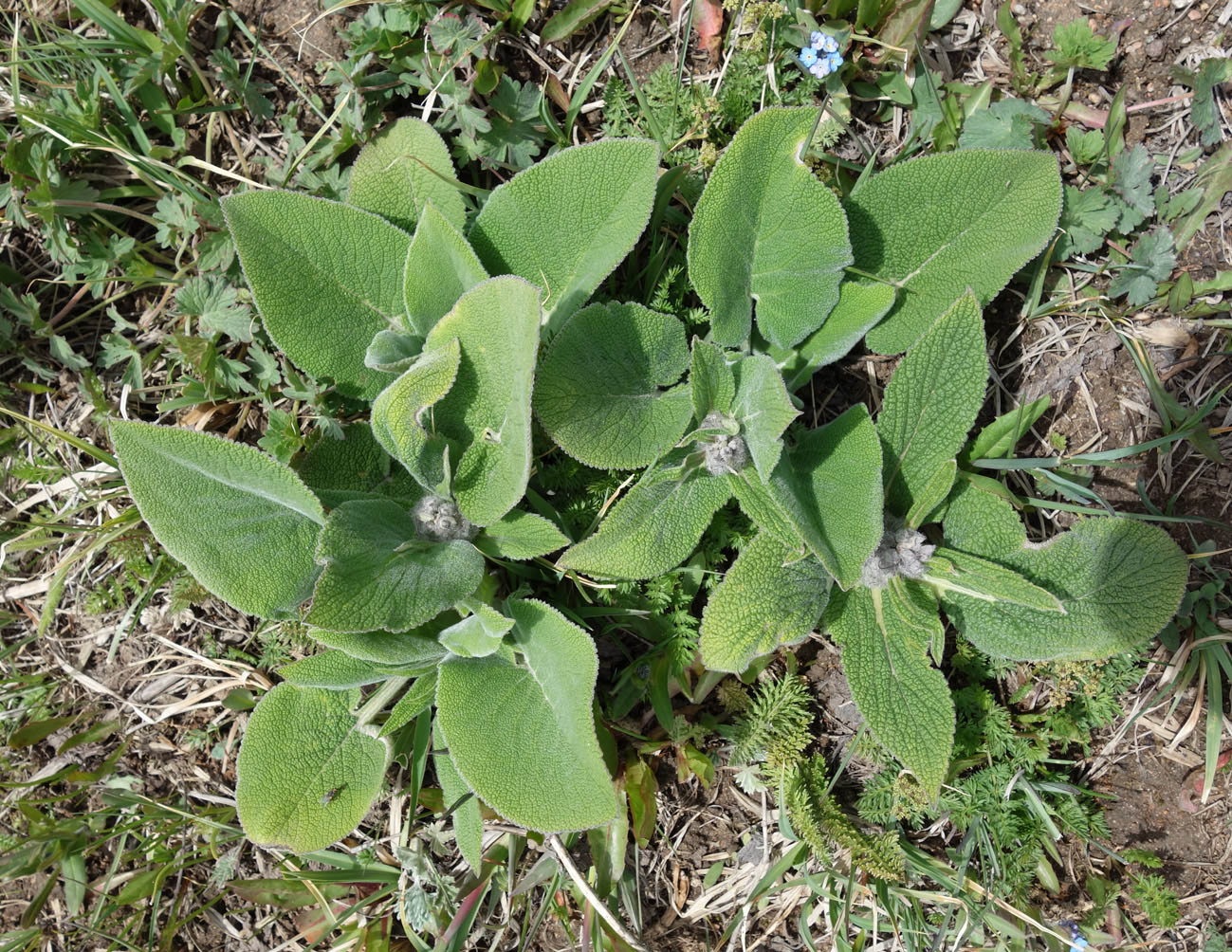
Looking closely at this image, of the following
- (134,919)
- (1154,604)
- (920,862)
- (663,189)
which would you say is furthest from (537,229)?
(134,919)

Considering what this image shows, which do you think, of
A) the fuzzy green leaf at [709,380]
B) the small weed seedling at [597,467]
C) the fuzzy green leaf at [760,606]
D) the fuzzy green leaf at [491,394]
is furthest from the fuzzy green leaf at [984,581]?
the fuzzy green leaf at [491,394]

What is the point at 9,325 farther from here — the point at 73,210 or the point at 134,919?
the point at 134,919

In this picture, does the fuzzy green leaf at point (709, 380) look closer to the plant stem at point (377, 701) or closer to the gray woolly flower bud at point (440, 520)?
the gray woolly flower bud at point (440, 520)

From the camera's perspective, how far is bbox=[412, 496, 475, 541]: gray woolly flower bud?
195cm

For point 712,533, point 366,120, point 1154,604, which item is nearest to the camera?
point 1154,604

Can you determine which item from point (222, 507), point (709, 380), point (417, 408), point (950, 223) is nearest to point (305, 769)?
→ point (222, 507)

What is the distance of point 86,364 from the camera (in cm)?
241

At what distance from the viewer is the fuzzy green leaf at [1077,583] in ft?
6.18

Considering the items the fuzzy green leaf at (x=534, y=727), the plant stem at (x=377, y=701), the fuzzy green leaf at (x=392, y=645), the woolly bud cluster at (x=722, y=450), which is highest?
the woolly bud cluster at (x=722, y=450)

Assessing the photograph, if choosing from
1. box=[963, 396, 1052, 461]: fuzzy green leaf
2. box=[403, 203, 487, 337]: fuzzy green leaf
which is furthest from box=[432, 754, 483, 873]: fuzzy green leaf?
box=[963, 396, 1052, 461]: fuzzy green leaf

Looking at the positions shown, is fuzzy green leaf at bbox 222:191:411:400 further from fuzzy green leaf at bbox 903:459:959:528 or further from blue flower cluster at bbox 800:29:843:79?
fuzzy green leaf at bbox 903:459:959:528

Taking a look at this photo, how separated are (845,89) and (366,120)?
1.18m

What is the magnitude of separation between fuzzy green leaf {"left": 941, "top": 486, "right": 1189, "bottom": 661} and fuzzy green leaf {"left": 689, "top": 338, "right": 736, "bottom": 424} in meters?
0.61

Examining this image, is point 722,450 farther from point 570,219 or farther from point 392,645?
point 392,645
